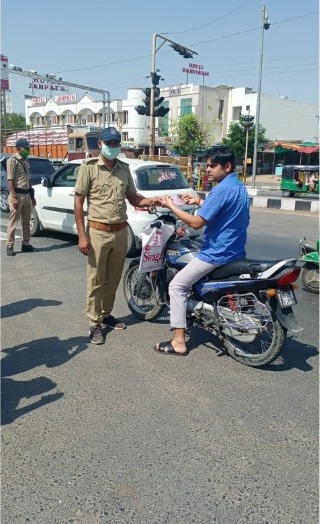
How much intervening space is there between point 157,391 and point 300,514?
135cm

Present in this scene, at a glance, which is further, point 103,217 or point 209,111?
point 209,111

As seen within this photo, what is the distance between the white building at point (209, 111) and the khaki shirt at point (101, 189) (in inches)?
2081

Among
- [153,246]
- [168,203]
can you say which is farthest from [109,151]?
[153,246]

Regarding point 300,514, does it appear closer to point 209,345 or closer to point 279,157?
point 209,345

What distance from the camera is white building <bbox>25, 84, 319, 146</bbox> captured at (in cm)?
5716

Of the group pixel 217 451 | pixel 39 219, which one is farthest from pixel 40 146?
pixel 217 451

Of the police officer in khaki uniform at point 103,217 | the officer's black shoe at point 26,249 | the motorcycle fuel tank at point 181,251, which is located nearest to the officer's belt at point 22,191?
the officer's black shoe at point 26,249

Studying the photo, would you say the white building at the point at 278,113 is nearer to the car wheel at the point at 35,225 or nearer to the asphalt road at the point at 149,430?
the car wheel at the point at 35,225

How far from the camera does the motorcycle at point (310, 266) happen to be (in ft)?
19.0

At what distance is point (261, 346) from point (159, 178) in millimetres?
4267

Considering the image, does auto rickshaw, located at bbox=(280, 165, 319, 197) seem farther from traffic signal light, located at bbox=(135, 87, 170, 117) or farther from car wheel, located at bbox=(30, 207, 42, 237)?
car wheel, located at bbox=(30, 207, 42, 237)

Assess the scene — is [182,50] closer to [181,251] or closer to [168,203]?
[181,251]

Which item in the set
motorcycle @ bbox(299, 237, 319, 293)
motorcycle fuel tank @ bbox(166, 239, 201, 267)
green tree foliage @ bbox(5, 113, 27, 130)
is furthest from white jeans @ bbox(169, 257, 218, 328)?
green tree foliage @ bbox(5, 113, 27, 130)

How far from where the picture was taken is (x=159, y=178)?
7504 mm
